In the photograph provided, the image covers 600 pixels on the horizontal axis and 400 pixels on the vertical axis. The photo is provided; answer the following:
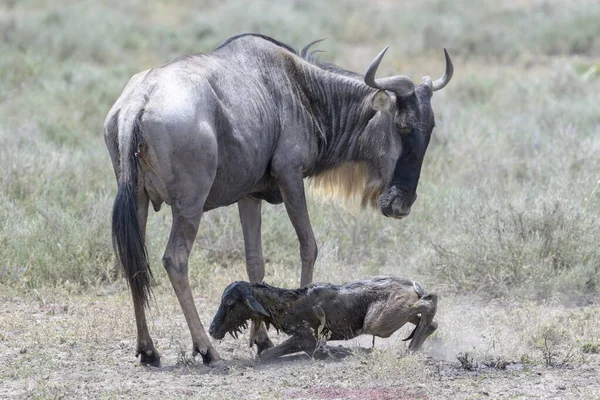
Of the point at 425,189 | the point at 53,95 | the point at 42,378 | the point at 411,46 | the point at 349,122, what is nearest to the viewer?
the point at 42,378

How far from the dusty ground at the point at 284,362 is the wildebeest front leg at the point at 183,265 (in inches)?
5.7

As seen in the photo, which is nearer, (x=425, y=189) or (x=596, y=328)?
(x=596, y=328)

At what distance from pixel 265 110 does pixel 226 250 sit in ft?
8.52

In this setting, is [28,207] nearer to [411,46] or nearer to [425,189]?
[425,189]

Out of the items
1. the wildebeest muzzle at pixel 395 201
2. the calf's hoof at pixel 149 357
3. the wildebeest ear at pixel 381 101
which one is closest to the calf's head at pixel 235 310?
the calf's hoof at pixel 149 357

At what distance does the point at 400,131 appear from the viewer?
6.97 meters

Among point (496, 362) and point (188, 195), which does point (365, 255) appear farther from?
point (188, 195)

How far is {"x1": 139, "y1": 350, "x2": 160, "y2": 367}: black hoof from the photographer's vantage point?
615 centimetres

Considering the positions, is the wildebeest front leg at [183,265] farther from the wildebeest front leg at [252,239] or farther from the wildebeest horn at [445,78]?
the wildebeest horn at [445,78]

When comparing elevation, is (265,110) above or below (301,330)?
above

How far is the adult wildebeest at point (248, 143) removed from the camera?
581 cm

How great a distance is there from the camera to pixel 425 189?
32.6 feet

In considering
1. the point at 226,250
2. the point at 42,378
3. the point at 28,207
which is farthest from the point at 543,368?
the point at 28,207

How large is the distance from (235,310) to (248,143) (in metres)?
1.03
